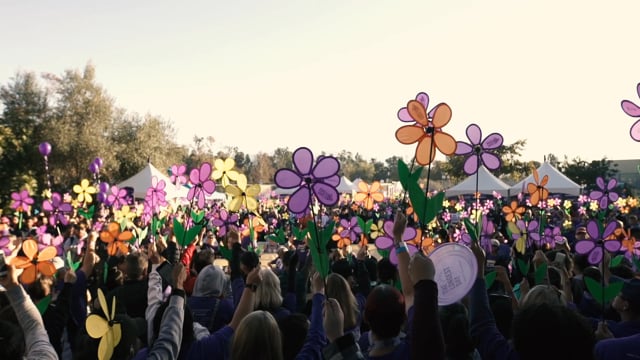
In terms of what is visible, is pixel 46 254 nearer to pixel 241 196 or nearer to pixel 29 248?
pixel 29 248

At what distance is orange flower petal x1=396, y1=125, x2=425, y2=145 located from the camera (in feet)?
9.65

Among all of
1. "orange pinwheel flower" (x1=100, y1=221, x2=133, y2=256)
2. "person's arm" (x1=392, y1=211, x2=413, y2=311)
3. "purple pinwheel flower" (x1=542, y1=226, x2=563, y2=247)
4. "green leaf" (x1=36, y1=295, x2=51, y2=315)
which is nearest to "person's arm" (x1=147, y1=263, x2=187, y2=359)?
"person's arm" (x1=392, y1=211, x2=413, y2=311)

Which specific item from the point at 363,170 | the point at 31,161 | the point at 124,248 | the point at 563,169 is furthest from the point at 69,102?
the point at 363,170

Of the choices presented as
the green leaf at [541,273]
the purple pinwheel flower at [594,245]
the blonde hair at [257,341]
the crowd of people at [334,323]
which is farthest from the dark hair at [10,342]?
the purple pinwheel flower at [594,245]

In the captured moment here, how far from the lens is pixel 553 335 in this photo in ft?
4.66

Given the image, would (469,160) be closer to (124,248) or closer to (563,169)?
(124,248)

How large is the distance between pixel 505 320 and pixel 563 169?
126ft

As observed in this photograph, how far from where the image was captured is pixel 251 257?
3643 millimetres

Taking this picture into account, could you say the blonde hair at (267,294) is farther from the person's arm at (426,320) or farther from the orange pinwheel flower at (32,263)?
the person's arm at (426,320)

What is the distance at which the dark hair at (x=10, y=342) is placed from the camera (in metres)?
1.72

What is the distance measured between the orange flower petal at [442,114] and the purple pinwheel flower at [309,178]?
0.73m

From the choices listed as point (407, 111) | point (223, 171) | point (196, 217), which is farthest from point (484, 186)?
point (407, 111)

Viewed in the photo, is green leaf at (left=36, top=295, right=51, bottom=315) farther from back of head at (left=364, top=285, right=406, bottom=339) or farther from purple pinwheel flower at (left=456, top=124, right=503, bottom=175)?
purple pinwheel flower at (left=456, top=124, right=503, bottom=175)

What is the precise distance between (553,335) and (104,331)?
1700mm
